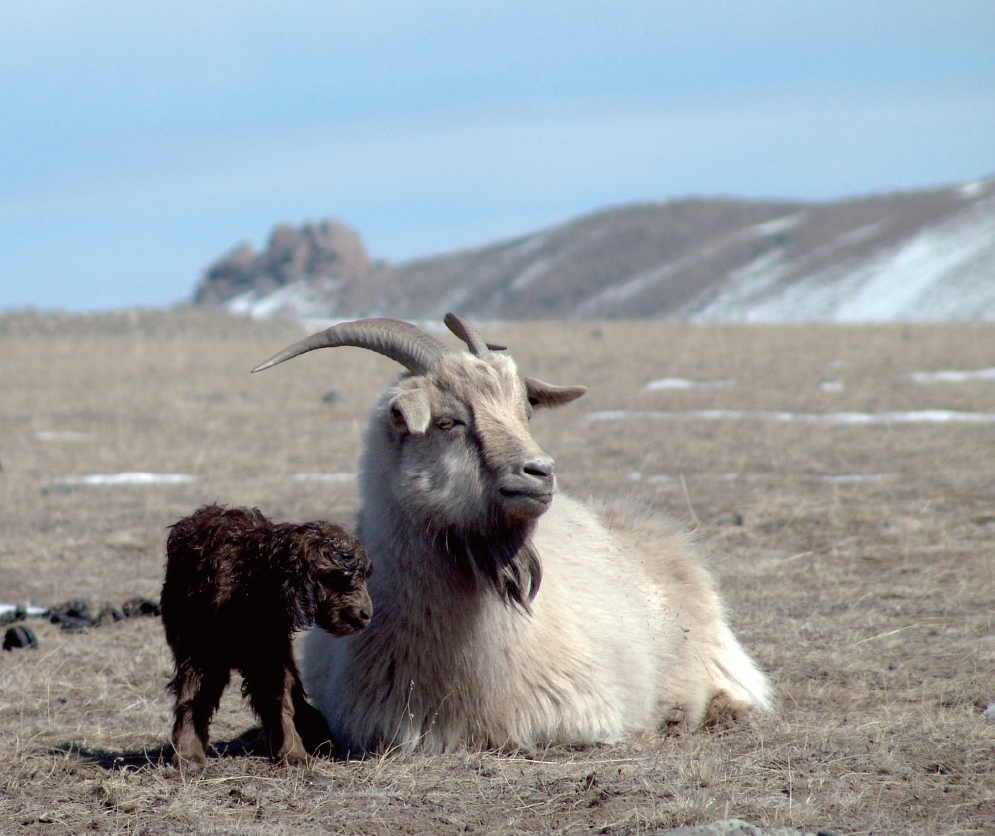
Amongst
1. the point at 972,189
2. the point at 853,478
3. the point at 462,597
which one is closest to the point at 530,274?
the point at 972,189

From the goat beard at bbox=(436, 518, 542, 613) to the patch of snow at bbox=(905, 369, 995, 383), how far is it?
16542 mm

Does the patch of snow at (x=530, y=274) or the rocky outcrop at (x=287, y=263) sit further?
the rocky outcrop at (x=287, y=263)

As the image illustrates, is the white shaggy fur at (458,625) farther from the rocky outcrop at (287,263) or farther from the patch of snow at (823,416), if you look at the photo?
the rocky outcrop at (287,263)

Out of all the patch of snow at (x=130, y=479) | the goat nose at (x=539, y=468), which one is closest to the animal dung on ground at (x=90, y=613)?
the goat nose at (x=539, y=468)

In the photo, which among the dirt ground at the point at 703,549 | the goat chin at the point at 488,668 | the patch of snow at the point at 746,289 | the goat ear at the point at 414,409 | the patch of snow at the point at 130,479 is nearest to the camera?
the dirt ground at the point at 703,549

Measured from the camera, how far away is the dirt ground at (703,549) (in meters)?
4.22

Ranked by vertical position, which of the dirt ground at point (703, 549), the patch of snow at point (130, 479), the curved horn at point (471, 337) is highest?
the curved horn at point (471, 337)

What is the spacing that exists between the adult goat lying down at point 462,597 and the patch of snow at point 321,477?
23.5 ft

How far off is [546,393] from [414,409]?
0.90 meters

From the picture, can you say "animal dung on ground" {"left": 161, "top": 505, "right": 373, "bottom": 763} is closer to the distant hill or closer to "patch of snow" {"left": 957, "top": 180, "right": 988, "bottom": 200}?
the distant hill

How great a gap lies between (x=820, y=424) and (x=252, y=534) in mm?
12034

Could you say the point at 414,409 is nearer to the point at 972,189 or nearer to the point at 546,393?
the point at 546,393

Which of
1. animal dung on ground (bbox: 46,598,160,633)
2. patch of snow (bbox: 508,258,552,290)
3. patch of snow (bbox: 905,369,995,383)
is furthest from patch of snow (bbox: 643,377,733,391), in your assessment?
patch of snow (bbox: 508,258,552,290)

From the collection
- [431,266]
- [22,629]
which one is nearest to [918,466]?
[22,629]
